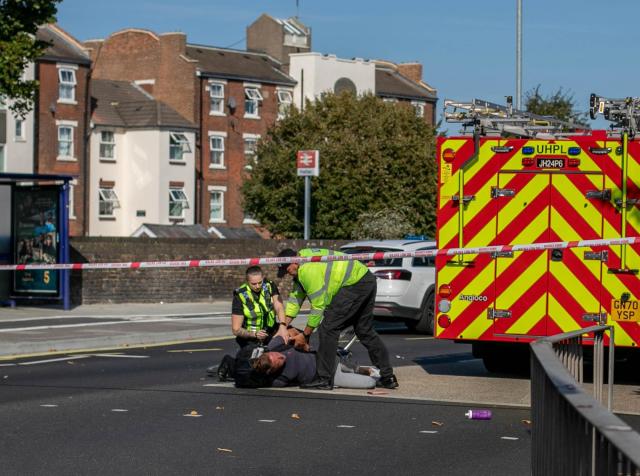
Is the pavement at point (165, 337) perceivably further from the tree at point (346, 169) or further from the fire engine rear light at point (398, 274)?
the tree at point (346, 169)

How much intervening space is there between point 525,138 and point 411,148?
1750 inches

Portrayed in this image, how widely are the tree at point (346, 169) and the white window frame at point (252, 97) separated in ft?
44.5

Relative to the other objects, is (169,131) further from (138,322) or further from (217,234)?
(138,322)

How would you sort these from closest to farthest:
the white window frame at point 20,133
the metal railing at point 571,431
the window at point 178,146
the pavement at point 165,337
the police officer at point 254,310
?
the metal railing at point 571,431, the pavement at point 165,337, the police officer at point 254,310, the white window frame at point 20,133, the window at point 178,146

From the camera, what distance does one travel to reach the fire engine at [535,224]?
1338 cm

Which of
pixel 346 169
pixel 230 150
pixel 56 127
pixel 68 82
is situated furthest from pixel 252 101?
pixel 346 169

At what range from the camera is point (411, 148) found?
193 feet

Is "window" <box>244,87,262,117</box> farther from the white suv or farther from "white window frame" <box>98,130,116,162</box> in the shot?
the white suv

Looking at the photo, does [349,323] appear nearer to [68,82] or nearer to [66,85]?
[66,85]

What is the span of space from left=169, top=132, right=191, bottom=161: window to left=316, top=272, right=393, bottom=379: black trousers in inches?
2256

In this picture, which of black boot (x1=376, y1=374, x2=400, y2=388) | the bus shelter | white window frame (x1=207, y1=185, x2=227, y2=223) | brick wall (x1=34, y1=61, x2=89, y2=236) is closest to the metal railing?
black boot (x1=376, y1=374, x2=400, y2=388)

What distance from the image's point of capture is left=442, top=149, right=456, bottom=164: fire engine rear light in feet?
46.0

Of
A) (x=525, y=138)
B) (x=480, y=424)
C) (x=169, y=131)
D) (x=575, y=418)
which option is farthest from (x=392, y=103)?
(x=575, y=418)

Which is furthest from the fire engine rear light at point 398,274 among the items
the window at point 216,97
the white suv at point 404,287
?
the window at point 216,97
